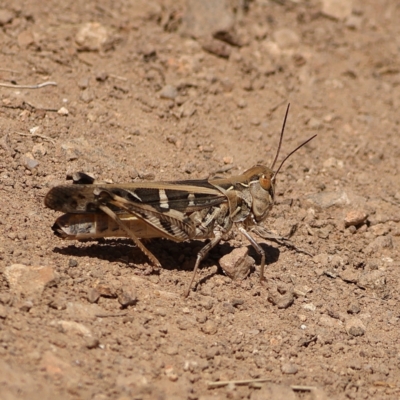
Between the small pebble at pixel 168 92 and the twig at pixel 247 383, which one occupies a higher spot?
the small pebble at pixel 168 92

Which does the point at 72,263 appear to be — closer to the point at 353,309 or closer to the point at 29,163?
the point at 29,163

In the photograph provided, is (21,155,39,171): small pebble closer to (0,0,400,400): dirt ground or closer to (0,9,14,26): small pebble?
(0,0,400,400): dirt ground

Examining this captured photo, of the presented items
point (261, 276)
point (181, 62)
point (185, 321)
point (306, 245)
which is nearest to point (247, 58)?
point (181, 62)

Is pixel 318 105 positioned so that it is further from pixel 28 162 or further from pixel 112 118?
pixel 28 162

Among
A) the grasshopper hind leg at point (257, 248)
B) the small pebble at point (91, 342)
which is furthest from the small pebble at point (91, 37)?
the small pebble at point (91, 342)

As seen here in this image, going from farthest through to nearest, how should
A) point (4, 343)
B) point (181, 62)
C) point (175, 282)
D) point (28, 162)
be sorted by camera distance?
point (181, 62) → point (28, 162) → point (175, 282) → point (4, 343)

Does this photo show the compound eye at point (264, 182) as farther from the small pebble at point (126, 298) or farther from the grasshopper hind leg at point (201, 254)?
the small pebble at point (126, 298)

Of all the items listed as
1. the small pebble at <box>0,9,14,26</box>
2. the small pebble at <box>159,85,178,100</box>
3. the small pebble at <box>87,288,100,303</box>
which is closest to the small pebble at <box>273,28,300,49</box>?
the small pebble at <box>159,85,178,100</box>
